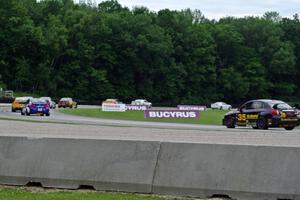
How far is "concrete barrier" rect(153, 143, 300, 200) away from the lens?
945 centimetres

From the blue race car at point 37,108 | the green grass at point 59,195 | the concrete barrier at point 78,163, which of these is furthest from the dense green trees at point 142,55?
the green grass at point 59,195

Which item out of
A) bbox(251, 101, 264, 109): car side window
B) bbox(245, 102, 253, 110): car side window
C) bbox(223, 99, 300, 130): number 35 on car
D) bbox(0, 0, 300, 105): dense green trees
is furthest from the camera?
bbox(0, 0, 300, 105): dense green trees

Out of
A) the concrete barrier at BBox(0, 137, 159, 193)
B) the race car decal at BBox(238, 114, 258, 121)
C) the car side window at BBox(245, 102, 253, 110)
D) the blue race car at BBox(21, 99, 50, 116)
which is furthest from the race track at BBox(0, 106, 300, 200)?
the blue race car at BBox(21, 99, 50, 116)

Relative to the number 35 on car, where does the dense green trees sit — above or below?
above

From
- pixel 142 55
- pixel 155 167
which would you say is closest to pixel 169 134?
pixel 155 167

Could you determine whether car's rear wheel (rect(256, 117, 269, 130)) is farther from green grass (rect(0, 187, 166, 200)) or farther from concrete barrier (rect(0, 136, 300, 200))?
green grass (rect(0, 187, 166, 200))

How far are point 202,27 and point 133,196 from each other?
123274 mm

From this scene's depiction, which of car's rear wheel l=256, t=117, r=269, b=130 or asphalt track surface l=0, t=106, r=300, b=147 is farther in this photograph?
car's rear wheel l=256, t=117, r=269, b=130

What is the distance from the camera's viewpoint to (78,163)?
10555 mm

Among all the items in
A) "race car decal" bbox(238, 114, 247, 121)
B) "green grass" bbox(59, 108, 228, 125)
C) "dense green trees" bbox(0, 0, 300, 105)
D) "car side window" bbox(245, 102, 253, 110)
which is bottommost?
"green grass" bbox(59, 108, 228, 125)

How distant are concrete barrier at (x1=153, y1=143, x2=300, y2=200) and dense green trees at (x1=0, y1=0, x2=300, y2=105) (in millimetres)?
98518

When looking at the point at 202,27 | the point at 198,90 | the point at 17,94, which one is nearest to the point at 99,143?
the point at 17,94

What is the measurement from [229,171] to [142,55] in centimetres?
11022

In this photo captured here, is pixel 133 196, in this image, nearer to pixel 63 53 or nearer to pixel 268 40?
pixel 63 53
